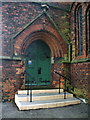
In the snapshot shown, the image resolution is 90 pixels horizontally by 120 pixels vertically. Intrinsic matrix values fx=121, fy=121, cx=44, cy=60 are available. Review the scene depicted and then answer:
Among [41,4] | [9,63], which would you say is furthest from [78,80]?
[41,4]

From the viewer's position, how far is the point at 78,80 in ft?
20.2

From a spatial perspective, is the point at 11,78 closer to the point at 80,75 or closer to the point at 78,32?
the point at 80,75

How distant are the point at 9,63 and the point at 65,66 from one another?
2.98 meters

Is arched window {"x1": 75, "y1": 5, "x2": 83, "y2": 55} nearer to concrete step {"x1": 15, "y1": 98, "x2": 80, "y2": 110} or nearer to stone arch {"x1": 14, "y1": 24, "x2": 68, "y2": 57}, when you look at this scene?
stone arch {"x1": 14, "y1": 24, "x2": 68, "y2": 57}

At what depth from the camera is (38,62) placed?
7.07 metres

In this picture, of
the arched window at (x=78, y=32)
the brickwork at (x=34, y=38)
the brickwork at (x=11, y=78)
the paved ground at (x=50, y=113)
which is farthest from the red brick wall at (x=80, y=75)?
the brickwork at (x=11, y=78)

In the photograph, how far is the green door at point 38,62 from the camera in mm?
6921

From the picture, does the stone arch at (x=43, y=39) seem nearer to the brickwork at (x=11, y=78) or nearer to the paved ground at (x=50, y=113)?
the brickwork at (x=11, y=78)

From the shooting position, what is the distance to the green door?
6.92 metres

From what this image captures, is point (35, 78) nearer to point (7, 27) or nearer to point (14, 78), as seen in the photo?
point (14, 78)

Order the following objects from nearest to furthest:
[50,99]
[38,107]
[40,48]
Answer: [38,107]
[50,99]
[40,48]

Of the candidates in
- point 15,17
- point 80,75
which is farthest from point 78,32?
point 15,17

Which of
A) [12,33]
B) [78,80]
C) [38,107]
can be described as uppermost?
[12,33]

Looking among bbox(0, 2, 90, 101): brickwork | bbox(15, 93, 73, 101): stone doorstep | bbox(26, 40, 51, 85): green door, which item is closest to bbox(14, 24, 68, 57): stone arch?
bbox(0, 2, 90, 101): brickwork
